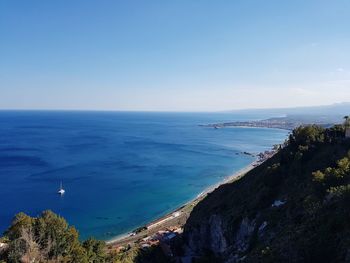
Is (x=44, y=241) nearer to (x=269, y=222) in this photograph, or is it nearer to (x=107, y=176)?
(x=269, y=222)

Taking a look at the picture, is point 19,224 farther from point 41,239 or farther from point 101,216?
point 101,216

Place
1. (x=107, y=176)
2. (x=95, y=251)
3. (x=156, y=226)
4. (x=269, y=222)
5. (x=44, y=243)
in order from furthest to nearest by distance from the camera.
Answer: (x=107, y=176) < (x=156, y=226) < (x=95, y=251) < (x=44, y=243) < (x=269, y=222)

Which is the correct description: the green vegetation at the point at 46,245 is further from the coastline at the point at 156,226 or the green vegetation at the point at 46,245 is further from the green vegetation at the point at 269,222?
the coastline at the point at 156,226

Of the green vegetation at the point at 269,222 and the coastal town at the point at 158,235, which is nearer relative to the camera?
the green vegetation at the point at 269,222

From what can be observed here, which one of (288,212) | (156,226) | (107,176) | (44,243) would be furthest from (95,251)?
(107,176)

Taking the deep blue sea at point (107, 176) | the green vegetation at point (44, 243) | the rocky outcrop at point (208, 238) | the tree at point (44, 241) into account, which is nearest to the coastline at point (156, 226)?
the deep blue sea at point (107, 176)

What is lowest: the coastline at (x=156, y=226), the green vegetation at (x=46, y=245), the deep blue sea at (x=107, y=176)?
the coastline at (x=156, y=226)

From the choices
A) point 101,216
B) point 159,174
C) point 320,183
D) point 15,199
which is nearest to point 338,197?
point 320,183

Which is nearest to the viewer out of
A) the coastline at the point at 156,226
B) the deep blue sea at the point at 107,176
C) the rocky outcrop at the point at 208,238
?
the rocky outcrop at the point at 208,238

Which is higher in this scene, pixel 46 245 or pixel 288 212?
pixel 288 212

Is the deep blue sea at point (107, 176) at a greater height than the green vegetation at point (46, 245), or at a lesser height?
lesser
